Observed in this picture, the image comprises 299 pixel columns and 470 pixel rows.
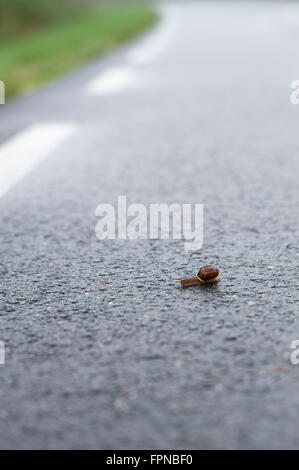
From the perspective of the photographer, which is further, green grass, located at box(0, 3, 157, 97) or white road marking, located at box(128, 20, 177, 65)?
white road marking, located at box(128, 20, 177, 65)

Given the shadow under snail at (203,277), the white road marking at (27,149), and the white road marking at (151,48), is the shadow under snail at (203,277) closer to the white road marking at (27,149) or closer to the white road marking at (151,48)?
the white road marking at (27,149)

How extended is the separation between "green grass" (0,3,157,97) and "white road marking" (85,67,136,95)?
651 millimetres

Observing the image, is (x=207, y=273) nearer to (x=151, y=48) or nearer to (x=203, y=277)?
(x=203, y=277)

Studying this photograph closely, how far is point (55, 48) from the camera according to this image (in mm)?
11930

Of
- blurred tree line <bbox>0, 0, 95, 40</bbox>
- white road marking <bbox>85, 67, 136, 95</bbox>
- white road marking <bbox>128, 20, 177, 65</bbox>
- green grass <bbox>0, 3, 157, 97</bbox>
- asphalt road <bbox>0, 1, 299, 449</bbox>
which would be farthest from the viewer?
blurred tree line <bbox>0, 0, 95, 40</bbox>

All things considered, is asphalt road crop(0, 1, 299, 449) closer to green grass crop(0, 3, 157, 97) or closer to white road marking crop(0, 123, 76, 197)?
white road marking crop(0, 123, 76, 197)

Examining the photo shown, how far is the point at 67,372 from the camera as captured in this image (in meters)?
1.92

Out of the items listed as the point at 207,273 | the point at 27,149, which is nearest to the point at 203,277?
the point at 207,273

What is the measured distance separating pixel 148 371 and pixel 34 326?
0.47m

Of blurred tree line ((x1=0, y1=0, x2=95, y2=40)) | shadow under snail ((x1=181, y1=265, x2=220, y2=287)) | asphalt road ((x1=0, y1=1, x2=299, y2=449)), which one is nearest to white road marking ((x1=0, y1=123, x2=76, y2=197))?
asphalt road ((x1=0, y1=1, x2=299, y2=449))

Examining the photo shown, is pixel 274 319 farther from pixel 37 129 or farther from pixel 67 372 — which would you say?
pixel 37 129

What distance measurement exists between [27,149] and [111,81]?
379 centimetres

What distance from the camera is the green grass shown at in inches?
352
